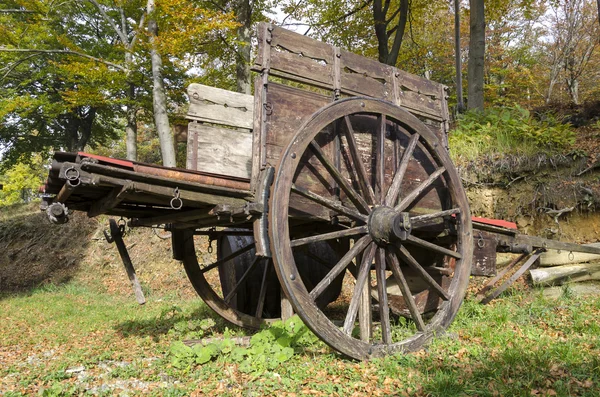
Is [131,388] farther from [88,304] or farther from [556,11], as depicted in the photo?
[556,11]

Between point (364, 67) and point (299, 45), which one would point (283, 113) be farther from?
point (364, 67)

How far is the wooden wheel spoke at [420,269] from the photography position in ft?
13.7

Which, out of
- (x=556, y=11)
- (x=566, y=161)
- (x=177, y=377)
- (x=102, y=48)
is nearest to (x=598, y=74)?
(x=556, y=11)

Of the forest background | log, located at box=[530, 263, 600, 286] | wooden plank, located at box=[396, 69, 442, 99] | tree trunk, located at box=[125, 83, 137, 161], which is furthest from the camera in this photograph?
tree trunk, located at box=[125, 83, 137, 161]


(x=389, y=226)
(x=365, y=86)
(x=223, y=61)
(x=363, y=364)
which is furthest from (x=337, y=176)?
(x=223, y=61)

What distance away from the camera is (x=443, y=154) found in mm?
4703

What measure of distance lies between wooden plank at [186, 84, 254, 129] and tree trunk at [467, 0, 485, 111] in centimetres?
842

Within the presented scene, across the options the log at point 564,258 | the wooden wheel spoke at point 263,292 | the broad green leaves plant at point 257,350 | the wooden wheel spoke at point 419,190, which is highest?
the wooden wheel spoke at point 419,190

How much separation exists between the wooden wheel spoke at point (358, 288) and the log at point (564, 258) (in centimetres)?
443

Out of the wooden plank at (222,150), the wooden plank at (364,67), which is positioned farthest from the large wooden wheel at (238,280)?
the wooden plank at (364,67)

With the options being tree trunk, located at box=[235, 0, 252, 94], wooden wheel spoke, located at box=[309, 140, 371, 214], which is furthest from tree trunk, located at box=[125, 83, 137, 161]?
wooden wheel spoke, located at box=[309, 140, 371, 214]

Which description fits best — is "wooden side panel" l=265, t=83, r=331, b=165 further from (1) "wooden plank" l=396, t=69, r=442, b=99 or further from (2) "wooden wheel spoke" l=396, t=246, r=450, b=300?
(2) "wooden wheel spoke" l=396, t=246, r=450, b=300

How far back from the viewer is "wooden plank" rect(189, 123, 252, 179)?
411 centimetres

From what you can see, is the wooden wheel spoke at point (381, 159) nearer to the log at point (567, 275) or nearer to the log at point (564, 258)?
the log at point (567, 275)
